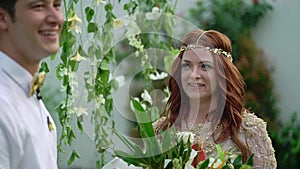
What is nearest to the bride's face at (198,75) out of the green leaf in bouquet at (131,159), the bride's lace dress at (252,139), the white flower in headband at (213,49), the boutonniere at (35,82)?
the white flower in headband at (213,49)

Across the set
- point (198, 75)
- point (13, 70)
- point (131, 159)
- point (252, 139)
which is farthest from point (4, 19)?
point (252, 139)

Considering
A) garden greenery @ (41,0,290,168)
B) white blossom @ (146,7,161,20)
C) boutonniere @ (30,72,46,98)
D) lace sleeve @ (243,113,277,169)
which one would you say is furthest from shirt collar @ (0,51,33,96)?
lace sleeve @ (243,113,277,169)

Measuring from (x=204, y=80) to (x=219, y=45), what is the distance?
198mm

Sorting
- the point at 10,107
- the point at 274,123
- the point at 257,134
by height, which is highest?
the point at 10,107

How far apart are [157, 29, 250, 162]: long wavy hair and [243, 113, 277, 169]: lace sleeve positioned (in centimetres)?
4

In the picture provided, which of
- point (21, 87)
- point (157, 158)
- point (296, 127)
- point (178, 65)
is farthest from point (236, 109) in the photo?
point (296, 127)

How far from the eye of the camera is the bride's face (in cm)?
270

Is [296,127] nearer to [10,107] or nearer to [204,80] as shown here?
[204,80]

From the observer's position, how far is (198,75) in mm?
2703

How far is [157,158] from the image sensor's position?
202 cm

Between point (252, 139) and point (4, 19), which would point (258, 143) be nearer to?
point (252, 139)

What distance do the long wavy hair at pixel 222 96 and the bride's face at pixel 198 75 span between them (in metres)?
0.03

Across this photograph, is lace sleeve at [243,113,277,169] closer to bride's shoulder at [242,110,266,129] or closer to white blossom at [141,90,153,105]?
bride's shoulder at [242,110,266,129]

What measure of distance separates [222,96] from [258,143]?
0.22 m
